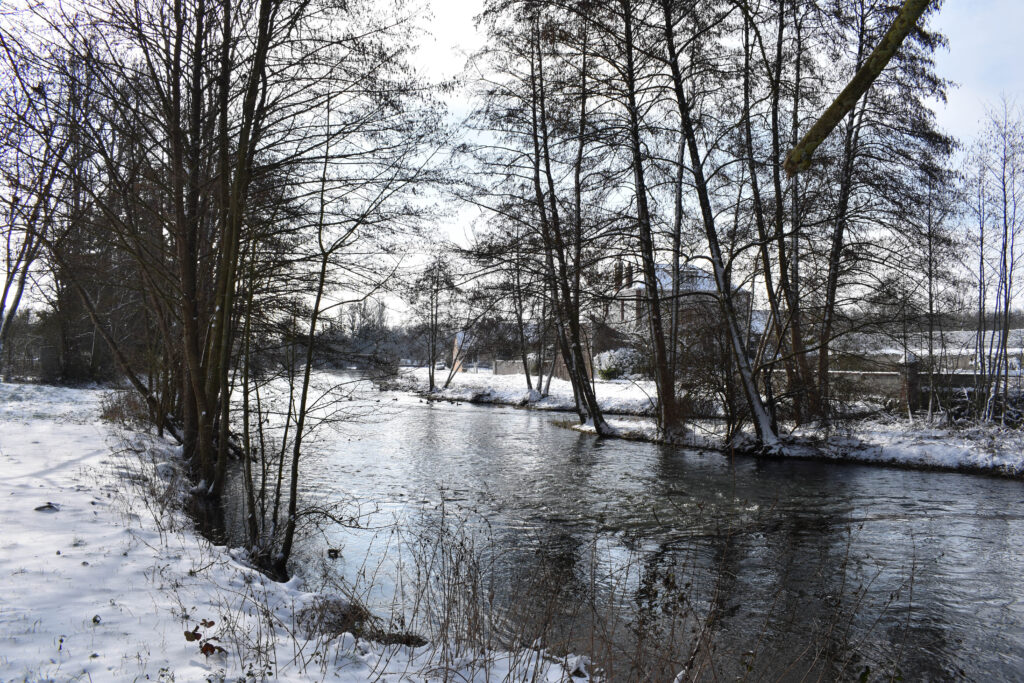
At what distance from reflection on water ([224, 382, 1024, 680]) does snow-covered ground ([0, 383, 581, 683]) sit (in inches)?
41.5

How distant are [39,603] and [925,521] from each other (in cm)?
1054

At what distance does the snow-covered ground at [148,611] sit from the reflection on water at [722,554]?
41.5 inches

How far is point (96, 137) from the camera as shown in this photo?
7.47m

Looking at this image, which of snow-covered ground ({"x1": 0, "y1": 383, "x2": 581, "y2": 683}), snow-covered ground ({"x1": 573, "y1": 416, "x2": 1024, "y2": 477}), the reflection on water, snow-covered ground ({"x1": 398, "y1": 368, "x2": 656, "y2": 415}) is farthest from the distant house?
snow-covered ground ({"x1": 0, "y1": 383, "x2": 581, "y2": 683})

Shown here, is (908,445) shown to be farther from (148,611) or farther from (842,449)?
(148,611)

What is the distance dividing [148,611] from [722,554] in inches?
248

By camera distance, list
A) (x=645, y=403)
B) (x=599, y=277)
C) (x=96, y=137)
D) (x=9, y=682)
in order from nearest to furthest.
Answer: (x=9, y=682) → (x=96, y=137) → (x=599, y=277) → (x=645, y=403)

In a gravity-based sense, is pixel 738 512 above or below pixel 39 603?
below

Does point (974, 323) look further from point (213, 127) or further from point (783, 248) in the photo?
point (213, 127)

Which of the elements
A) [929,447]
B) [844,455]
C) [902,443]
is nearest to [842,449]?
[844,455]

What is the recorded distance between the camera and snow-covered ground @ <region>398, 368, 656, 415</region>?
Answer: 88.7 feet

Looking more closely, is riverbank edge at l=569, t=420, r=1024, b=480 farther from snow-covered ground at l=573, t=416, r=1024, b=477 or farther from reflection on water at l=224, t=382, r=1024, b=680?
reflection on water at l=224, t=382, r=1024, b=680

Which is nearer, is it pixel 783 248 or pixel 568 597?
pixel 568 597

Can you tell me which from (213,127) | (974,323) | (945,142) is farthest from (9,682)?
(974,323)
